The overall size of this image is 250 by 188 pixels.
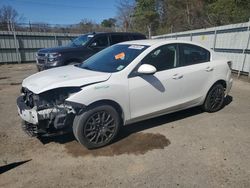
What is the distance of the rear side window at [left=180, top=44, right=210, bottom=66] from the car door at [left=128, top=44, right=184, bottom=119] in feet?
0.59

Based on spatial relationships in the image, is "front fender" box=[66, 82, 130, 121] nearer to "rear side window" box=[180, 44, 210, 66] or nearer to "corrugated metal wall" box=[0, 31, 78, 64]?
"rear side window" box=[180, 44, 210, 66]

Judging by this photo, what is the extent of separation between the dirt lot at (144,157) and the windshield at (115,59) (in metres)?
1.27

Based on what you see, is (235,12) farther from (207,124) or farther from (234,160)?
(234,160)

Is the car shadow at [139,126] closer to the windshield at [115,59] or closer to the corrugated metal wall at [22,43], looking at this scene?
the windshield at [115,59]

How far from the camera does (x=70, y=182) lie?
121 inches

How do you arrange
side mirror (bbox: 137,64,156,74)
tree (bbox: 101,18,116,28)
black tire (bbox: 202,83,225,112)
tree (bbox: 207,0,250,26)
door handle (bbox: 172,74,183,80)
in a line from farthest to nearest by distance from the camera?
tree (bbox: 101,18,116,28) → tree (bbox: 207,0,250,26) → black tire (bbox: 202,83,225,112) → door handle (bbox: 172,74,183,80) → side mirror (bbox: 137,64,156,74)

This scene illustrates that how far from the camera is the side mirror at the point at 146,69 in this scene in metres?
3.96

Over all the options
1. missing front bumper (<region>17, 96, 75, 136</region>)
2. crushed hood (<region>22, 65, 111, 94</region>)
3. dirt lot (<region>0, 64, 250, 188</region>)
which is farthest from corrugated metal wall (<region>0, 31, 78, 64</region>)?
missing front bumper (<region>17, 96, 75, 136</region>)

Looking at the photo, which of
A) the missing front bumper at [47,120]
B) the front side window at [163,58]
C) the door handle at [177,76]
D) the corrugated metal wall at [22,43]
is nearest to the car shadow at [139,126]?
the missing front bumper at [47,120]

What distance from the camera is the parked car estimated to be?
3.63 metres

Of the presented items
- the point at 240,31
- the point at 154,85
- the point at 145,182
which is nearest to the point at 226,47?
the point at 240,31

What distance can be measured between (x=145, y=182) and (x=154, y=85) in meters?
1.77

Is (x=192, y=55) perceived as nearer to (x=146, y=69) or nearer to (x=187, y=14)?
(x=146, y=69)

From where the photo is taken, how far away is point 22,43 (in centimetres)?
1784
